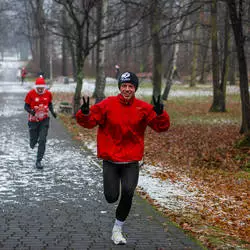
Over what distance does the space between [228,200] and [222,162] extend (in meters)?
3.84

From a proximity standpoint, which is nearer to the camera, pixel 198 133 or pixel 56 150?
pixel 56 150

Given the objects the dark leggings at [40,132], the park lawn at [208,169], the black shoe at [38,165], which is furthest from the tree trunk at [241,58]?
the black shoe at [38,165]

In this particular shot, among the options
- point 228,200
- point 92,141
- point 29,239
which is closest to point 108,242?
point 29,239

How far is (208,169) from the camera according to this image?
11.6 metres

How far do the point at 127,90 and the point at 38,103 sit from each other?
4938mm

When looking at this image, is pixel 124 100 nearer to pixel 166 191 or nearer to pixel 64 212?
pixel 64 212

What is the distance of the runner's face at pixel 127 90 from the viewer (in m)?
5.49

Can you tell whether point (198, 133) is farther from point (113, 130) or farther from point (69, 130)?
point (113, 130)

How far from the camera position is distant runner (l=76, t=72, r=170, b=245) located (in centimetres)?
546

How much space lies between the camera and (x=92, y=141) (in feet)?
48.6

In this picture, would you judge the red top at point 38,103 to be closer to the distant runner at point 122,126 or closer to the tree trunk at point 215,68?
the distant runner at point 122,126

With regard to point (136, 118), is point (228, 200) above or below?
below

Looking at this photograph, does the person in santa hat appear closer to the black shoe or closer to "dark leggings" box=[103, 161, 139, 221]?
the black shoe

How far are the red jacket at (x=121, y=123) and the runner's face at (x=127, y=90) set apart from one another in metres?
0.05
